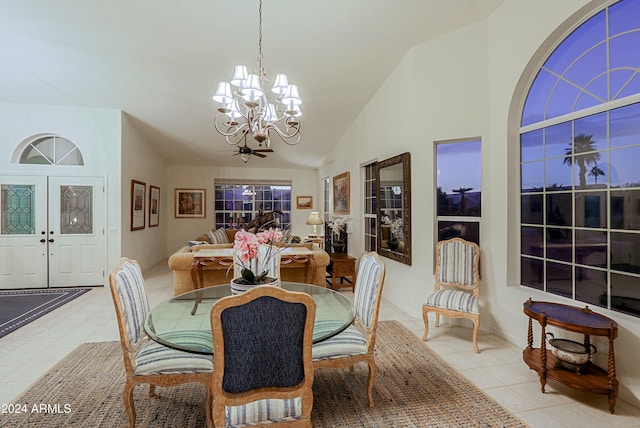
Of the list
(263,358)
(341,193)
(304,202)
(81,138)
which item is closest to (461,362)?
(263,358)

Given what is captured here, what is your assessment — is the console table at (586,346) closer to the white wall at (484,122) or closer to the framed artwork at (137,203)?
the white wall at (484,122)

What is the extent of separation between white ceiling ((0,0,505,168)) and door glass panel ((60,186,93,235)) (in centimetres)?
138

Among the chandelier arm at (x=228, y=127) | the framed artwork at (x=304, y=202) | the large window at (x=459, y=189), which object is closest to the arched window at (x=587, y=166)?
the large window at (x=459, y=189)

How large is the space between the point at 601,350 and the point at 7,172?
24.4 feet

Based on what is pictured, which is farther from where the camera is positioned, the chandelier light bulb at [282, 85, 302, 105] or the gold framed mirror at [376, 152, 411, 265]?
the gold framed mirror at [376, 152, 411, 265]

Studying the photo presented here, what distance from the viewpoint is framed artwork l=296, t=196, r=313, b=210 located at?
8.79 m

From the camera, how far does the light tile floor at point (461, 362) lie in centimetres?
195

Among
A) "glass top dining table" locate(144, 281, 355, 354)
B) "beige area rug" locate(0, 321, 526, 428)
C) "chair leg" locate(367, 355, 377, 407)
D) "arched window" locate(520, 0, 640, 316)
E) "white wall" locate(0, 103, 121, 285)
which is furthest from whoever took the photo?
"white wall" locate(0, 103, 121, 285)

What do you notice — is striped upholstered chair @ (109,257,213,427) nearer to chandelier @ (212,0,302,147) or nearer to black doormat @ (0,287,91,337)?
chandelier @ (212,0,302,147)

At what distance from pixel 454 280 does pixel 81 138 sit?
19.2 ft

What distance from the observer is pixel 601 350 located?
220 centimetres

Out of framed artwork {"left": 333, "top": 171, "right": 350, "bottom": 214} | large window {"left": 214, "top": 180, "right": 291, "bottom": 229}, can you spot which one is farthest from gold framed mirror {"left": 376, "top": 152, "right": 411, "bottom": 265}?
large window {"left": 214, "top": 180, "right": 291, "bottom": 229}

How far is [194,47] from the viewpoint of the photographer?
3672 mm

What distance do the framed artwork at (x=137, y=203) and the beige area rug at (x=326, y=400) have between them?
348 centimetres
